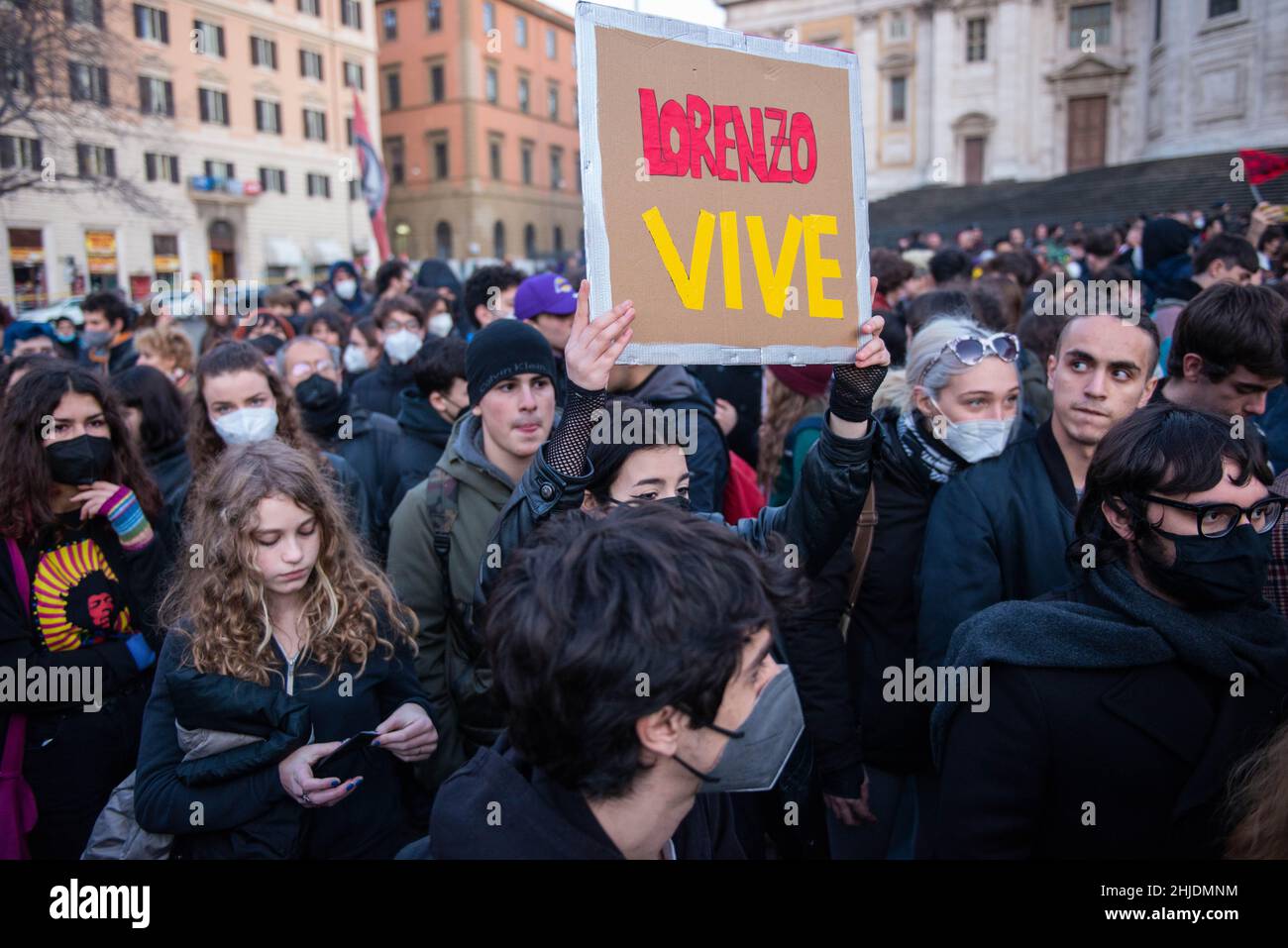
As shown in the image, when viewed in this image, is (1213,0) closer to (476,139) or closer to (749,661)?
(476,139)

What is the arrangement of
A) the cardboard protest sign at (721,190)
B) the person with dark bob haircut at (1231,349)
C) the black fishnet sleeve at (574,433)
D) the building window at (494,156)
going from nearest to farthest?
the cardboard protest sign at (721,190) < the black fishnet sleeve at (574,433) < the person with dark bob haircut at (1231,349) < the building window at (494,156)

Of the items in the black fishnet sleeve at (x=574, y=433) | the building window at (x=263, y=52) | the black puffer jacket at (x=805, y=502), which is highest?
the building window at (x=263, y=52)

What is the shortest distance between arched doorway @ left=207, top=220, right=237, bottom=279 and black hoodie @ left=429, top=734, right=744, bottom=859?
44192 mm

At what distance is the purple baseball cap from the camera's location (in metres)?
4.68

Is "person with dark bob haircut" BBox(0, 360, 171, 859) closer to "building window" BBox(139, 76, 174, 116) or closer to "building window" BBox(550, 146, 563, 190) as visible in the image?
"building window" BBox(139, 76, 174, 116)

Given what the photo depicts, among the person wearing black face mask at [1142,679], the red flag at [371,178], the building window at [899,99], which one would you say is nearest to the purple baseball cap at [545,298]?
the person wearing black face mask at [1142,679]

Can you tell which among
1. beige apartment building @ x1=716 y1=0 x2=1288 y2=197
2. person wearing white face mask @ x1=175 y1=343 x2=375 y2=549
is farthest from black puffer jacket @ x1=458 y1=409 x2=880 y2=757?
beige apartment building @ x1=716 y1=0 x2=1288 y2=197

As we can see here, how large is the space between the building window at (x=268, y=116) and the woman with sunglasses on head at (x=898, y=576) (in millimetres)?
44857

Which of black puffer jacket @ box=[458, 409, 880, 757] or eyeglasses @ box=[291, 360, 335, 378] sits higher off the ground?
eyeglasses @ box=[291, 360, 335, 378]

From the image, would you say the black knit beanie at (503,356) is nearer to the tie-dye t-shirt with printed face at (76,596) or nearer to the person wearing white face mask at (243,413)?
the person wearing white face mask at (243,413)

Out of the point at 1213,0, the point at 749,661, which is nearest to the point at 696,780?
the point at 749,661

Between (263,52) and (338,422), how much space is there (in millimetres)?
43007

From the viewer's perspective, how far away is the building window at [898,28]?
1580 inches

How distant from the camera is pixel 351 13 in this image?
143ft
